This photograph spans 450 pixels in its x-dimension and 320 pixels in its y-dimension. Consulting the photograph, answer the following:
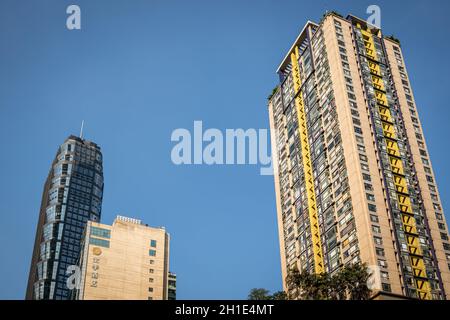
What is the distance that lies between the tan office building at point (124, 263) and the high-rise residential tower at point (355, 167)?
102 feet

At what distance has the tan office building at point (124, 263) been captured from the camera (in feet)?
380

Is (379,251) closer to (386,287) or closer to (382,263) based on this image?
(382,263)

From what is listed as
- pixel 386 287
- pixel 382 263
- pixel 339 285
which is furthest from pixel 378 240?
pixel 339 285

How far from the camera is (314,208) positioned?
326ft

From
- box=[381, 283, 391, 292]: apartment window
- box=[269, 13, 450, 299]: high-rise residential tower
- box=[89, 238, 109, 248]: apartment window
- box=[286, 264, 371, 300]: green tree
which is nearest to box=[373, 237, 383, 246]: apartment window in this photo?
box=[269, 13, 450, 299]: high-rise residential tower

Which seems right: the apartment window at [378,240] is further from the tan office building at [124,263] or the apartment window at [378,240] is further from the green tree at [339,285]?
the tan office building at [124,263]

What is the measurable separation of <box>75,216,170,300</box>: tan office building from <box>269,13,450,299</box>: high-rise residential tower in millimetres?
31144

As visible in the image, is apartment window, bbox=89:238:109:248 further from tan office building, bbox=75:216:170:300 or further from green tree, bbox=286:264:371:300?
green tree, bbox=286:264:371:300

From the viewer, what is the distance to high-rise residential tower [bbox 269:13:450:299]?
84.3m

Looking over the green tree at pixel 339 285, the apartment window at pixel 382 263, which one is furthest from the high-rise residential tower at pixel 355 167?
the green tree at pixel 339 285

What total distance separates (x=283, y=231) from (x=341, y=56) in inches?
1370
